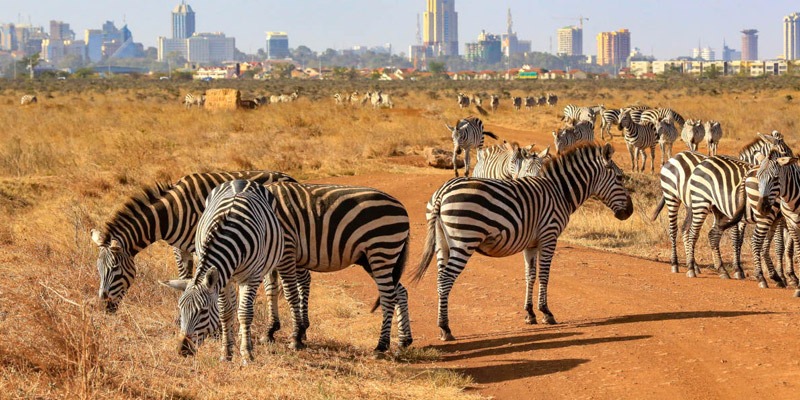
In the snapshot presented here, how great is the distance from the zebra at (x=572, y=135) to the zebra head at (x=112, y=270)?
1825 cm

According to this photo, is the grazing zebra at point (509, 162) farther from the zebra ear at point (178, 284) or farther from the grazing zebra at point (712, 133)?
the grazing zebra at point (712, 133)

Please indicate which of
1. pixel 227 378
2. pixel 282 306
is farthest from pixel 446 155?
pixel 227 378

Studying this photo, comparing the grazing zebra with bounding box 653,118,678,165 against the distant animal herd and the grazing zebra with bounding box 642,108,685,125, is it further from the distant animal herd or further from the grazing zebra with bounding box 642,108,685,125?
the distant animal herd

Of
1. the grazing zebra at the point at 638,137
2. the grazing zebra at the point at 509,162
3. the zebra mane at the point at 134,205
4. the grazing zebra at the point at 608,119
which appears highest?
the grazing zebra at the point at 608,119

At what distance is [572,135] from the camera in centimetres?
2694

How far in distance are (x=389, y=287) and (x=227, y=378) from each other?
212cm

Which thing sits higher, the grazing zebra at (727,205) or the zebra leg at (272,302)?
the grazing zebra at (727,205)

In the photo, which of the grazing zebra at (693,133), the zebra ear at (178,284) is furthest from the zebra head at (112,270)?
the grazing zebra at (693,133)

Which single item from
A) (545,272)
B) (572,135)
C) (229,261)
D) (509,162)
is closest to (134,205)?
(229,261)

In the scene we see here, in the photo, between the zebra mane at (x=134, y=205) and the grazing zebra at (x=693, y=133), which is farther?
the grazing zebra at (x=693, y=133)

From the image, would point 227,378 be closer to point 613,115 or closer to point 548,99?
point 613,115

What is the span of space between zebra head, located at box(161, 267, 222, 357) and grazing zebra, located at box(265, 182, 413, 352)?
1.55m

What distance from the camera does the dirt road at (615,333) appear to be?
803cm

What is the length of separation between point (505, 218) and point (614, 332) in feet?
4.85
